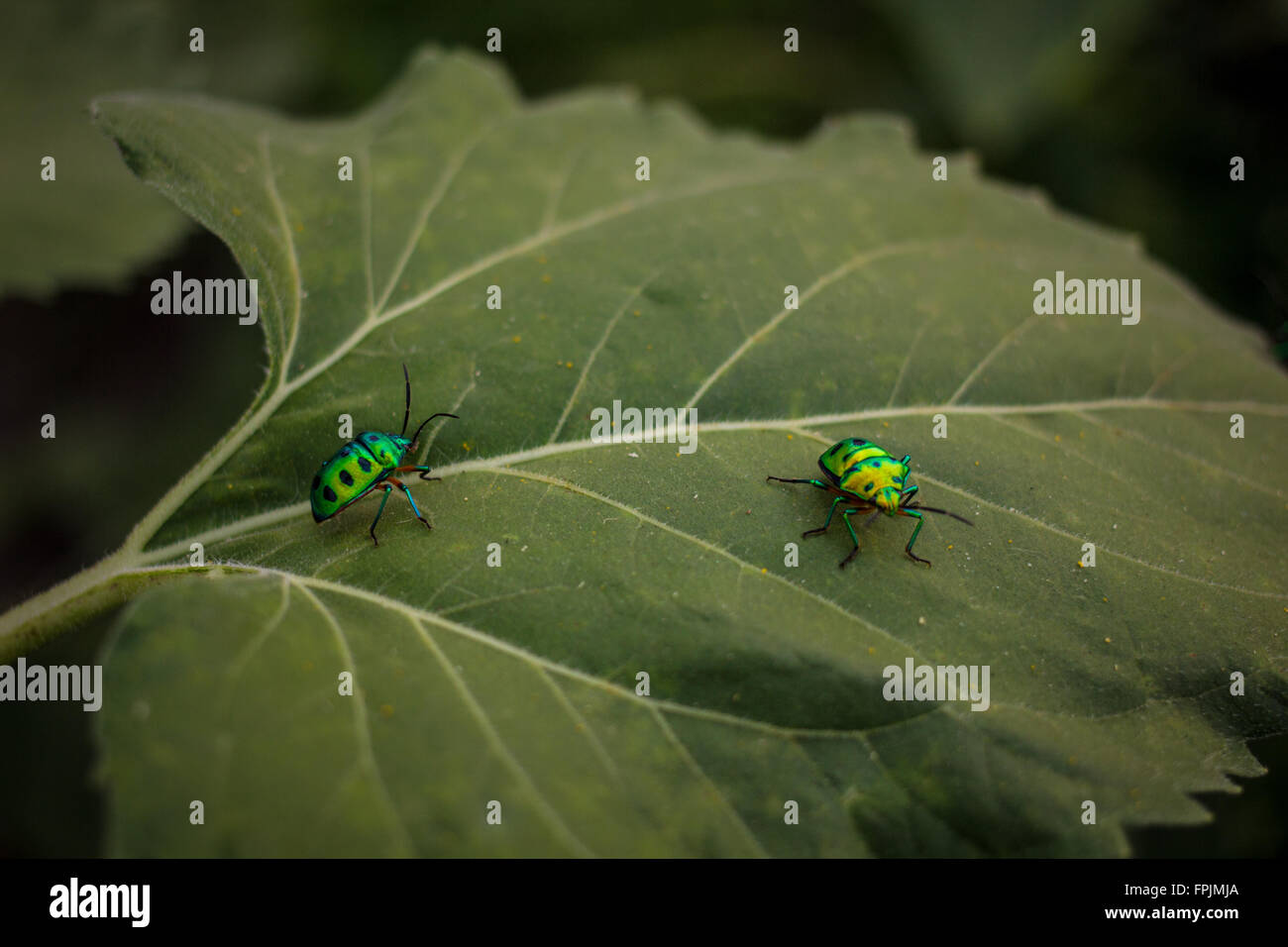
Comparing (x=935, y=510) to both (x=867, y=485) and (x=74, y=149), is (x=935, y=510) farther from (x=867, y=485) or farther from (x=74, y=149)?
(x=74, y=149)

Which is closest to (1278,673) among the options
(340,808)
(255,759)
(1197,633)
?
(1197,633)

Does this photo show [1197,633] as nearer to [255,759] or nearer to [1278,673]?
[1278,673]

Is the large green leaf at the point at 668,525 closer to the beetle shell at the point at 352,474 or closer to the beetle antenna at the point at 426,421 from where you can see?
the beetle antenna at the point at 426,421

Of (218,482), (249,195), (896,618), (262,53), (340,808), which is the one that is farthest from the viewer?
(262,53)

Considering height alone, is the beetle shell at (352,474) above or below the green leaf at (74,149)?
below
